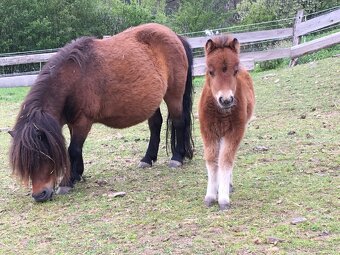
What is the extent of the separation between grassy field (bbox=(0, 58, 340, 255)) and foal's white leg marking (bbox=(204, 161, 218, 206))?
0.15 m

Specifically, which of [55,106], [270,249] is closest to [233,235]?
[270,249]

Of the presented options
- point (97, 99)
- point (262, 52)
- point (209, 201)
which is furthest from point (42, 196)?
point (262, 52)

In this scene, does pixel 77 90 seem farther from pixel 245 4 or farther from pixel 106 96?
pixel 245 4

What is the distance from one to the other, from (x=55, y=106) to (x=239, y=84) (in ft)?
6.21

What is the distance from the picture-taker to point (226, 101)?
144 inches

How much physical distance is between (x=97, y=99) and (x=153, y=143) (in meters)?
1.20

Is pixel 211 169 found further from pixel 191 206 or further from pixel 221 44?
pixel 221 44

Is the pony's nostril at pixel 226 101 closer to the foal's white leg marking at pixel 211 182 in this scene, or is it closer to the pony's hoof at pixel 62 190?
the foal's white leg marking at pixel 211 182

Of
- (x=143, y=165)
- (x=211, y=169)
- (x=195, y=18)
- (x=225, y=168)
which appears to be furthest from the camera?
(x=195, y=18)

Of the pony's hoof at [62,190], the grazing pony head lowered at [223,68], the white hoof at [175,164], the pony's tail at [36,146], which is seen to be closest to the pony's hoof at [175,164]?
the white hoof at [175,164]

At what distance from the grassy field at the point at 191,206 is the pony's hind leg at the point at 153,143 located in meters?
0.14

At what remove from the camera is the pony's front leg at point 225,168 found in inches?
156

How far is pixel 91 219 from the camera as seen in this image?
4.11 m

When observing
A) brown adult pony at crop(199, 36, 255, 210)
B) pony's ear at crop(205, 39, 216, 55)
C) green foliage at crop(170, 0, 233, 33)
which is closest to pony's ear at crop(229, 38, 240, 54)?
brown adult pony at crop(199, 36, 255, 210)
